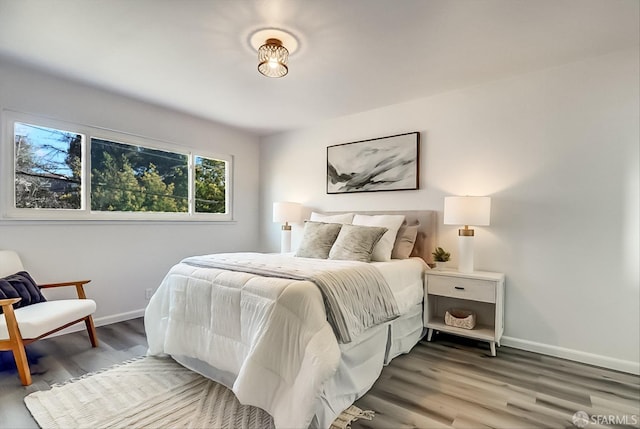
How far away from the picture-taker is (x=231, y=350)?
77.8 inches

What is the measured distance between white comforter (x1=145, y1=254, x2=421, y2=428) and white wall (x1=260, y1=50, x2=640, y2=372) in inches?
77.7

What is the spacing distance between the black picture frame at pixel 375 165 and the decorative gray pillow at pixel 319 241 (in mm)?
871

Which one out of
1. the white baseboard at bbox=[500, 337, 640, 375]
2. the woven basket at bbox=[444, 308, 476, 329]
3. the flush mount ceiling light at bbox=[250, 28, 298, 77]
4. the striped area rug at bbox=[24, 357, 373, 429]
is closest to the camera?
the striped area rug at bbox=[24, 357, 373, 429]

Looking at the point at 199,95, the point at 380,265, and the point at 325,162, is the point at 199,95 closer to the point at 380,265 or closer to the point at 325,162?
the point at 325,162

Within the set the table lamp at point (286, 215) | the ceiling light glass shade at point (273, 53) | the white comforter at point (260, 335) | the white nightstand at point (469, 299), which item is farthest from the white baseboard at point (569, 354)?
the ceiling light glass shade at point (273, 53)

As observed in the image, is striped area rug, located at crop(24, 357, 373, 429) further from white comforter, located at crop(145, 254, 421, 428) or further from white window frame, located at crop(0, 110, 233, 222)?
white window frame, located at crop(0, 110, 233, 222)

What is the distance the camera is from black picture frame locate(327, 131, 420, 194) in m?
3.48

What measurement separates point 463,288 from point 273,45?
100 inches

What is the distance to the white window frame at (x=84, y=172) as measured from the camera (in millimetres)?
2748

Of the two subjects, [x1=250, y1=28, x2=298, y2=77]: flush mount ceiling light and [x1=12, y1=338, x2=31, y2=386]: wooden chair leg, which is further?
[x1=250, y1=28, x2=298, y2=77]: flush mount ceiling light

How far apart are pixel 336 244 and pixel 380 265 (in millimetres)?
560

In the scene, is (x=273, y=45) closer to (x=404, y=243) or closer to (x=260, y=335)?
(x=260, y=335)

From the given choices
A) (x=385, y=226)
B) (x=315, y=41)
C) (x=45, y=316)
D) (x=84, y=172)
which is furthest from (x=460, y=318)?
(x=84, y=172)

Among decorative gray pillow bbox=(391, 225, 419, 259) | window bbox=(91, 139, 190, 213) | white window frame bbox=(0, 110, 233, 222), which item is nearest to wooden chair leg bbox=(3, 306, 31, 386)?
white window frame bbox=(0, 110, 233, 222)
